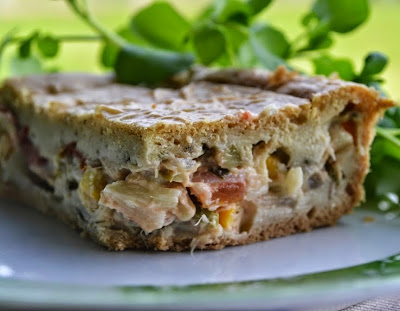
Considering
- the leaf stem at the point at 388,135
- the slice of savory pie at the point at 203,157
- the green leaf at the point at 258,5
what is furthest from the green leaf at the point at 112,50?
the leaf stem at the point at 388,135

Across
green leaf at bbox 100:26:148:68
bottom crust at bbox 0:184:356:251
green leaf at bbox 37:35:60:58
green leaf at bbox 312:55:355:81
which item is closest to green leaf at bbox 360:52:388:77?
green leaf at bbox 312:55:355:81

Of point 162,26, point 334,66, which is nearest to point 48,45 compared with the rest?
point 162,26

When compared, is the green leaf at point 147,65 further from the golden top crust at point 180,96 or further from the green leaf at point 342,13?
the green leaf at point 342,13

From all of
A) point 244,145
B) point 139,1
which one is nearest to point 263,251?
point 244,145

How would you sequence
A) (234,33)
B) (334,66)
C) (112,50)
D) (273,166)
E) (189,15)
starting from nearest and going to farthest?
1. (273,166)
2. (334,66)
3. (234,33)
4. (112,50)
5. (189,15)

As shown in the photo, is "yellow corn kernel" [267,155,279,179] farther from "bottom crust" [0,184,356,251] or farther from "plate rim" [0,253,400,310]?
"plate rim" [0,253,400,310]

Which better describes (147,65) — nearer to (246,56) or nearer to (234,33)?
(234,33)
